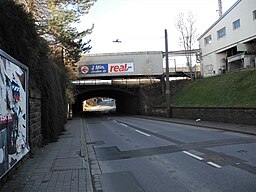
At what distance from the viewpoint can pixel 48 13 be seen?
22.3 m

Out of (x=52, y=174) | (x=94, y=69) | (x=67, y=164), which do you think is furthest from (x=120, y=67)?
(x=52, y=174)

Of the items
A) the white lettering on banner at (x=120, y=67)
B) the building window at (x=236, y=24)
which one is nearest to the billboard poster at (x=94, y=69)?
the white lettering on banner at (x=120, y=67)

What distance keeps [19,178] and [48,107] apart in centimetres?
688

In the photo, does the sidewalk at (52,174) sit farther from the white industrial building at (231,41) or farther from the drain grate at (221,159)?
the white industrial building at (231,41)

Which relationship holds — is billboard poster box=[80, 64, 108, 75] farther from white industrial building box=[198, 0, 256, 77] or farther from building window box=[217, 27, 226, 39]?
building window box=[217, 27, 226, 39]

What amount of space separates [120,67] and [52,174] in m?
46.9

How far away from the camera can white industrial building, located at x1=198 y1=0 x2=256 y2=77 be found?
123ft

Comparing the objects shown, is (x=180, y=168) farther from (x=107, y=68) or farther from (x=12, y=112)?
Answer: (x=107, y=68)

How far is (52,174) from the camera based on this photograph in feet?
24.7

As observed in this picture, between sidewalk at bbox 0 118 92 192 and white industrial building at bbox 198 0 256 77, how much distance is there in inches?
1248

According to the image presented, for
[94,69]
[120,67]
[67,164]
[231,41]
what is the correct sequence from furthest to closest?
[94,69] → [120,67] → [231,41] → [67,164]

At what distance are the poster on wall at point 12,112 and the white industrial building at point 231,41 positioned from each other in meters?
33.5

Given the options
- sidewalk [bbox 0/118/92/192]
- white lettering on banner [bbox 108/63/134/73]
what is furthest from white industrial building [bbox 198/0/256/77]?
sidewalk [bbox 0/118/92/192]

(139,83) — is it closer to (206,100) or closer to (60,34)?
(206,100)
